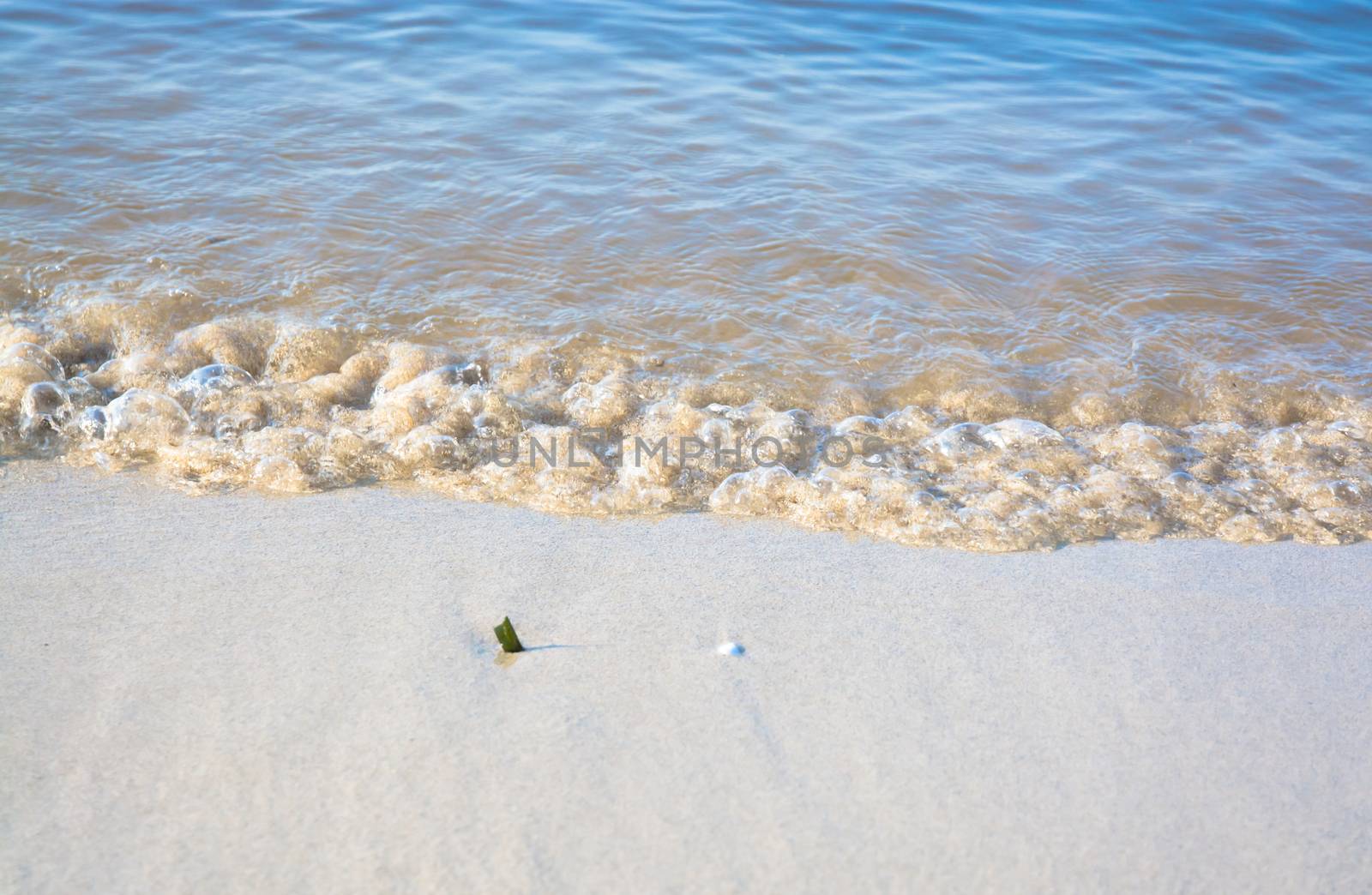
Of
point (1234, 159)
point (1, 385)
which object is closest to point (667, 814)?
point (1, 385)

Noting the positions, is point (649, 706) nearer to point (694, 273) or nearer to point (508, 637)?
point (508, 637)

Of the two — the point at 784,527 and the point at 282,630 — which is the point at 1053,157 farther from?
the point at 282,630

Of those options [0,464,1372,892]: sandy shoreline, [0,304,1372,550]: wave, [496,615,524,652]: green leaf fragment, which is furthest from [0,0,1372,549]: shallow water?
[496,615,524,652]: green leaf fragment

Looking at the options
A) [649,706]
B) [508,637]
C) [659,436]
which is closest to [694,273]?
[659,436]

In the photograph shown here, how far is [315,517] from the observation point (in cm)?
238

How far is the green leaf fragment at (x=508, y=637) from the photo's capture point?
73.8 inches

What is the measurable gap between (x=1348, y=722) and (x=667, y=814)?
4.13ft

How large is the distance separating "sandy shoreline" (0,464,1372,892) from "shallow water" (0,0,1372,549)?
259 mm

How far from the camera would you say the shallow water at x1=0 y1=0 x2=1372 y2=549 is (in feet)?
8.75

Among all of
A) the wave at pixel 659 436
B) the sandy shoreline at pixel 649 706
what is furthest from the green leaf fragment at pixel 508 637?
the wave at pixel 659 436

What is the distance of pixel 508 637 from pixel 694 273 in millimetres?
2196

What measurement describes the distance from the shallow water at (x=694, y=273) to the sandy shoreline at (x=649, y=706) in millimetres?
259

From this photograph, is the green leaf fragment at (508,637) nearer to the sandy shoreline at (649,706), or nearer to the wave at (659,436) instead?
the sandy shoreline at (649,706)

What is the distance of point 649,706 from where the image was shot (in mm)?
1780
